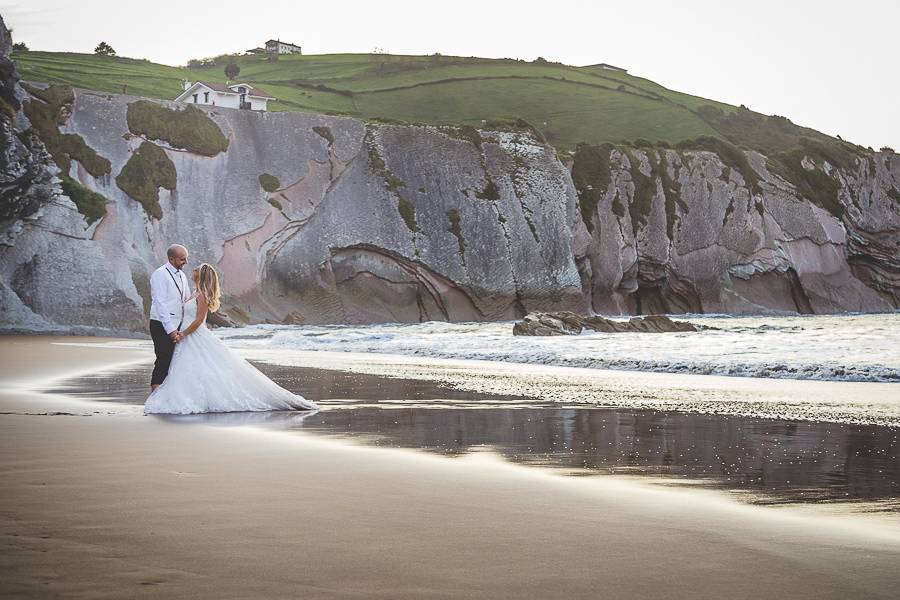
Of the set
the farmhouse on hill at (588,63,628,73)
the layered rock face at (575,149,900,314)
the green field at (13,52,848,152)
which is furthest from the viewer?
the farmhouse on hill at (588,63,628,73)

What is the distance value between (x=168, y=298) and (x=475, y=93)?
81591 mm

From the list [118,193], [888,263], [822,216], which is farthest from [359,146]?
[888,263]

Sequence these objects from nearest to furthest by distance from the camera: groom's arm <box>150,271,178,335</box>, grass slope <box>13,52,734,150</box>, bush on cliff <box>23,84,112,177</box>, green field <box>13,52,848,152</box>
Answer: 1. groom's arm <box>150,271,178,335</box>
2. bush on cliff <box>23,84,112,177</box>
3. grass slope <box>13,52,734,150</box>
4. green field <box>13,52,848,152</box>

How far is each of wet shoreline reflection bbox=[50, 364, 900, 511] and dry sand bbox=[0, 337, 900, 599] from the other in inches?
23.7

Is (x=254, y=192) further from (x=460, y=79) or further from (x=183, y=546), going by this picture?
(x=460, y=79)

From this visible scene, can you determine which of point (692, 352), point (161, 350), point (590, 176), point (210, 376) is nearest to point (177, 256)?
point (161, 350)

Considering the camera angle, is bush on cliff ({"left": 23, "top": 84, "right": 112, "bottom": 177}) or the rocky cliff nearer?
the rocky cliff

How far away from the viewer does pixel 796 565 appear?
373 centimetres

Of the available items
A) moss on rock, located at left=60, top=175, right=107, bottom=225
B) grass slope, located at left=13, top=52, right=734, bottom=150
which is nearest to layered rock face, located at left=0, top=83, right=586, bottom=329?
moss on rock, located at left=60, top=175, right=107, bottom=225

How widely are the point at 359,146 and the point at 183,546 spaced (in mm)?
44899

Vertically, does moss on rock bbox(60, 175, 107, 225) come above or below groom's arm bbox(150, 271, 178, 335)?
above

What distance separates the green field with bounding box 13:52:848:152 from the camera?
259ft

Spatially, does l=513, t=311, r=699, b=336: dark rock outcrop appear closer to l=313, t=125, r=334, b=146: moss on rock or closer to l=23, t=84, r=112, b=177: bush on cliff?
l=313, t=125, r=334, b=146: moss on rock

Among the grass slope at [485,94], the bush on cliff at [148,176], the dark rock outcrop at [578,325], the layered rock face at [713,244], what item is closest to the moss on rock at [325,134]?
the bush on cliff at [148,176]
